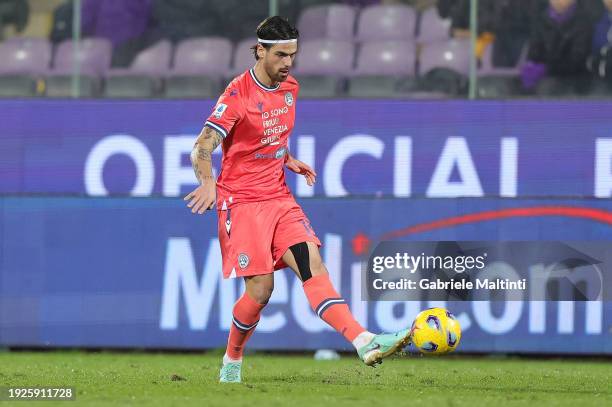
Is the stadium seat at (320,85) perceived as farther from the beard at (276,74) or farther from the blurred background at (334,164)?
the beard at (276,74)

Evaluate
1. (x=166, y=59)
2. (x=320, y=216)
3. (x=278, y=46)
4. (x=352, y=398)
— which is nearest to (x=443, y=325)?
(x=352, y=398)

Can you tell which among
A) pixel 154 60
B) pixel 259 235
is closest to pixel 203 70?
pixel 154 60

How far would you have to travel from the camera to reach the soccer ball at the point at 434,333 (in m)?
7.22

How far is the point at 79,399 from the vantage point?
6.93 metres

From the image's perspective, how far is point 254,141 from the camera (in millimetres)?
7898

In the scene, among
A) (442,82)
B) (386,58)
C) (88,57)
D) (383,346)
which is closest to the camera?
(383,346)

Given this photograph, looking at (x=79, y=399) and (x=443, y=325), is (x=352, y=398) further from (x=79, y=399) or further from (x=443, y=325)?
(x=79, y=399)

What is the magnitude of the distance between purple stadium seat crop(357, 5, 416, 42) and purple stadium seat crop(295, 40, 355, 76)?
193mm

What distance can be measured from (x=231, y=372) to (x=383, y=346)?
4.16 ft

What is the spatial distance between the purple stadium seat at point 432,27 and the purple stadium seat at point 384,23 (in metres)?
0.11

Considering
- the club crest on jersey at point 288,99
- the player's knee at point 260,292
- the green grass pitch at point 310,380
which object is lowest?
the green grass pitch at point 310,380

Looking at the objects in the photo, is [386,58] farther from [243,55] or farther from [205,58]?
[205,58]

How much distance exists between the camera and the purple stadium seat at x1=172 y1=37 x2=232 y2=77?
39.1ft

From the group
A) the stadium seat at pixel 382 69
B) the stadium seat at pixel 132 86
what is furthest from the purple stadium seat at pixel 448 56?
the stadium seat at pixel 132 86
